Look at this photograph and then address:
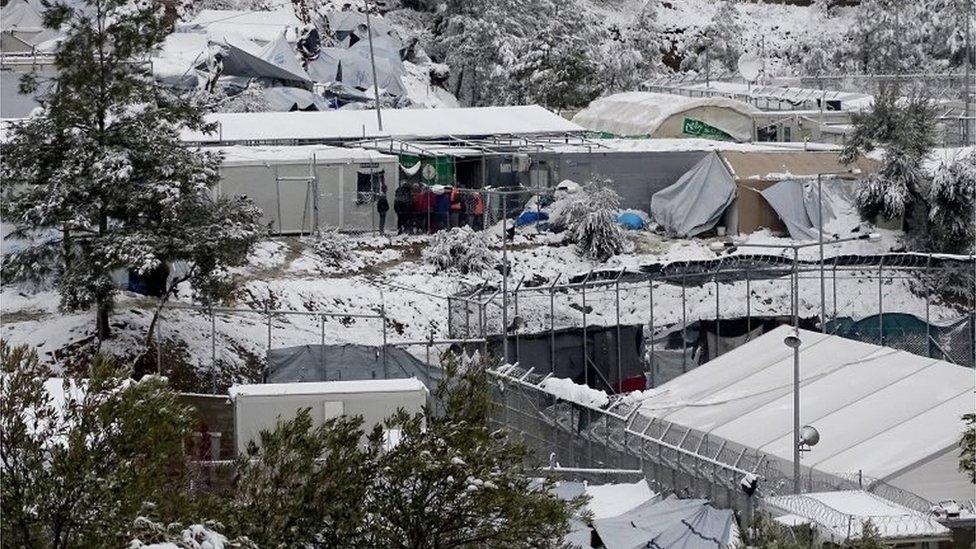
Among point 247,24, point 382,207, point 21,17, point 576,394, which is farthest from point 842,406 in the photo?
point 247,24

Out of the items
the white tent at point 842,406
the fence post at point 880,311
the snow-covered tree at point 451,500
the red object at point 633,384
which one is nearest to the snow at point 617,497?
the white tent at point 842,406

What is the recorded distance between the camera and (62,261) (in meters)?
30.0

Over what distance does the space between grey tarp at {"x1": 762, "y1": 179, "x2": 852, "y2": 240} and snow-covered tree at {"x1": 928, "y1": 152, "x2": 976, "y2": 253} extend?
7.52 feet

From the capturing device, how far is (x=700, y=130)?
50812 millimetres

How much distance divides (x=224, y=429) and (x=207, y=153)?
7032 millimetres

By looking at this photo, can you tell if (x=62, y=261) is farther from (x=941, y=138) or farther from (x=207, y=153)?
(x=941, y=138)

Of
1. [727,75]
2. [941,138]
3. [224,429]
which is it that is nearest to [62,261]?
[224,429]

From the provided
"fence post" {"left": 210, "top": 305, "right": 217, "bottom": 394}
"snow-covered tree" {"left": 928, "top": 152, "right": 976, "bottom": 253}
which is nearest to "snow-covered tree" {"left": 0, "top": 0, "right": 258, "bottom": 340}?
"fence post" {"left": 210, "top": 305, "right": 217, "bottom": 394}

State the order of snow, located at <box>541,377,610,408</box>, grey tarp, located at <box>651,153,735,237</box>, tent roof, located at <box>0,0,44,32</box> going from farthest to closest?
1. tent roof, located at <box>0,0,44,32</box>
2. grey tarp, located at <box>651,153,735,237</box>
3. snow, located at <box>541,377,610,408</box>

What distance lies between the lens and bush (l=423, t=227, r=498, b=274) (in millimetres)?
37375

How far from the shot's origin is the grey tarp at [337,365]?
28.7m

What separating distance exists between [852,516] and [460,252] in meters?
20.2

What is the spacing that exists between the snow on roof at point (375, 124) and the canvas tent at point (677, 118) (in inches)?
149

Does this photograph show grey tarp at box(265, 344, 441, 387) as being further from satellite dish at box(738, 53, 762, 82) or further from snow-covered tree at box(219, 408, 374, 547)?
satellite dish at box(738, 53, 762, 82)
